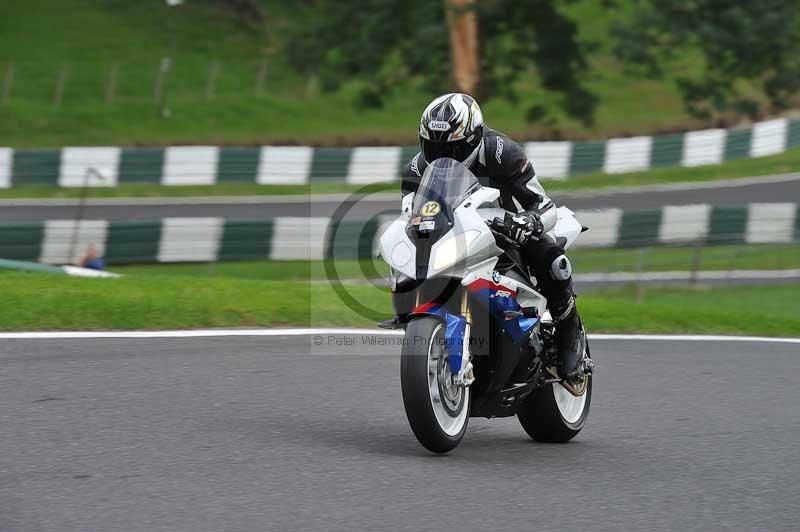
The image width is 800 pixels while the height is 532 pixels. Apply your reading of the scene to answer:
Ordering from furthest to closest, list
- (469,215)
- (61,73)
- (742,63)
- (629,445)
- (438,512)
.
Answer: (61,73)
(742,63)
(629,445)
(469,215)
(438,512)

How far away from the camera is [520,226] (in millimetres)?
6129

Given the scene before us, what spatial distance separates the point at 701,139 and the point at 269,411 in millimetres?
21807

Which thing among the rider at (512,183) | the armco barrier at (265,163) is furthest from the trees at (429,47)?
the rider at (512,183)

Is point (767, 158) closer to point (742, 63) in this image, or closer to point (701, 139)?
point (701, 139)

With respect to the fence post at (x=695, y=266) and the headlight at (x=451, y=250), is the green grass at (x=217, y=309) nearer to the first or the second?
the headlight at (x=451, y=250)

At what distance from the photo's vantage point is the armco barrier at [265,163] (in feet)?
74.3

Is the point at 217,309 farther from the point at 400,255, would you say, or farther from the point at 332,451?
the point at 400,255

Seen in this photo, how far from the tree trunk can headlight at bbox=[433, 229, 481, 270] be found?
18.1 m

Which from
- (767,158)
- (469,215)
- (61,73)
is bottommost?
(469,215)

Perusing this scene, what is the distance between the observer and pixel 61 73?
31.4 meters

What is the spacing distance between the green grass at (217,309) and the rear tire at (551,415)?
148 inches

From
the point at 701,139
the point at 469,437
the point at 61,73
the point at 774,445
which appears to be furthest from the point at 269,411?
the point at 61,73

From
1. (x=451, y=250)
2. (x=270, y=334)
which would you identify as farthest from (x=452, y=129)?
(x=270, y=334)

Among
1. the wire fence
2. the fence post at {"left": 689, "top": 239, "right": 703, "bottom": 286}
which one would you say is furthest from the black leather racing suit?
the wire fence
